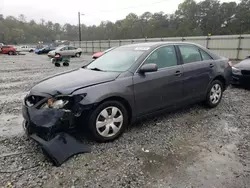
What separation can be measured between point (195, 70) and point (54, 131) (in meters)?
2.95

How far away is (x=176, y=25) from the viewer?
5541cm

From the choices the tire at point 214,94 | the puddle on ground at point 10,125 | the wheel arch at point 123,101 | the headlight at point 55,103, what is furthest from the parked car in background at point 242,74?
the puddle on ground at point 10,125

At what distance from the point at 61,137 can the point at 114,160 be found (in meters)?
0.77

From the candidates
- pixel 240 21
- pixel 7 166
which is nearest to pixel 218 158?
pixel 7 166

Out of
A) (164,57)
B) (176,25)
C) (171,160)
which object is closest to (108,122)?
(171,160)

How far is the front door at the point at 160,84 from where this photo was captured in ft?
11.2

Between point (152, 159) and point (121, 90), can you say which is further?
point (121, 90)

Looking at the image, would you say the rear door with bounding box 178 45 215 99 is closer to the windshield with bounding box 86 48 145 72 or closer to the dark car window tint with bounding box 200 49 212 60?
the dark car window tint with bounding box 200 49 212 60

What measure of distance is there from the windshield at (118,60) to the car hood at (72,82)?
0.25 metres

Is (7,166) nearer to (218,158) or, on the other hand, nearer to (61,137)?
(61,137)

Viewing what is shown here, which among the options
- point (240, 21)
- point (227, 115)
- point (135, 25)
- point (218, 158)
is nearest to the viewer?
point (218, 158)

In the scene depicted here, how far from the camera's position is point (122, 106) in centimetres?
322

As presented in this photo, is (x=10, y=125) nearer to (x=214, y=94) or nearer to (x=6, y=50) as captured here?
(x=214, y=94)

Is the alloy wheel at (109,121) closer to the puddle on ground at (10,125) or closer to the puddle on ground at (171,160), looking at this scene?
the puddle on ground at (171,160)
